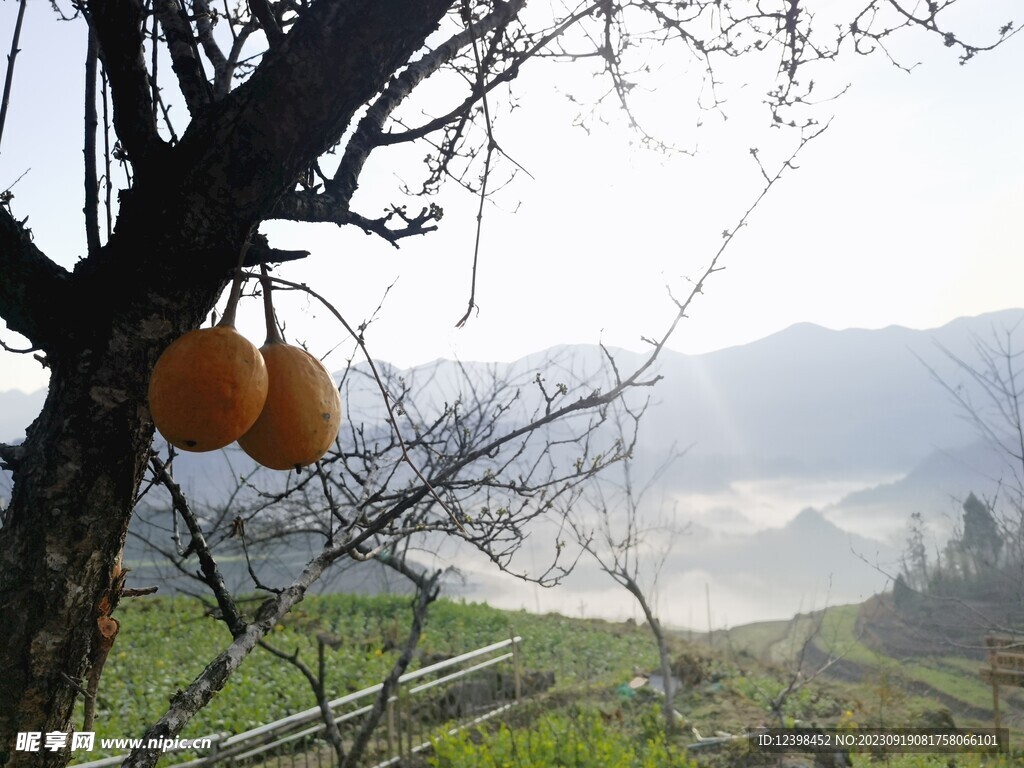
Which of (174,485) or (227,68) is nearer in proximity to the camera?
(174,485)

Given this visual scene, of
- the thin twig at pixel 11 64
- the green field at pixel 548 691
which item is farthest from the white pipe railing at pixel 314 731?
the thin twig at pixel 11 64

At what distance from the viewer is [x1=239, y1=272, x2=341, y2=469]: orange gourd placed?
1178 mm

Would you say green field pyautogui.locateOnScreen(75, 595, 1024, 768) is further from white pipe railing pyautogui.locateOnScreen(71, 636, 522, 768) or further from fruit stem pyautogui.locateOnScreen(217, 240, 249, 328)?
fruit stem pyautogui.locateOnScreen(217, 240, 249, 328)

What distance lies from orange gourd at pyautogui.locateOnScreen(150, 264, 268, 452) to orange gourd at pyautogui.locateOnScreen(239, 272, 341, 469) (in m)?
0.06

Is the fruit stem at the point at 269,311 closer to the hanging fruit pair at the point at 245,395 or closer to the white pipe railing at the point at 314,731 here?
the hanging fruit pair at the point at 245,395

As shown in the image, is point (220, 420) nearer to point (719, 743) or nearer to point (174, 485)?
point (174, 485)

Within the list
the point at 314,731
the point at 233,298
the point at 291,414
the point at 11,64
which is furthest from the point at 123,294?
the point at 314,731

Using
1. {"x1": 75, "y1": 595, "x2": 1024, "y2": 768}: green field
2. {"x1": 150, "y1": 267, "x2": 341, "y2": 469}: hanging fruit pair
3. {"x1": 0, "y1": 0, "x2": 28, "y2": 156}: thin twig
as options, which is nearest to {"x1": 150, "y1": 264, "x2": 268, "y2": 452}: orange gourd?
{"x1": 150, "y1": 267, "x2": 341, "y2": 469}: hanging fruit pair

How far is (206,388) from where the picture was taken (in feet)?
3.35

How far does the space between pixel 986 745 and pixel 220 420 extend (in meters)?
9.91

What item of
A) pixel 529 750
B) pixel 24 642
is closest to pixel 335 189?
pixel 24 642

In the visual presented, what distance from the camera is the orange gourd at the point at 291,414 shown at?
1178 millimetres

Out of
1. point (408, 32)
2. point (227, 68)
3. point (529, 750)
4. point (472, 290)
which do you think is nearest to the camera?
point (408, 32)

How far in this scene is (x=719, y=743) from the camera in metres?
7.48
